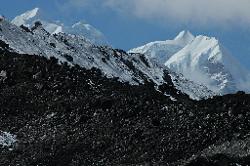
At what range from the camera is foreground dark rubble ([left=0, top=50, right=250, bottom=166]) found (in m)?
53.5

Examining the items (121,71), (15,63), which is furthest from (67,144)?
(121,71)

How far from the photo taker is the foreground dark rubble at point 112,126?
53500 mm

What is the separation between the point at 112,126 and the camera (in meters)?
61.6

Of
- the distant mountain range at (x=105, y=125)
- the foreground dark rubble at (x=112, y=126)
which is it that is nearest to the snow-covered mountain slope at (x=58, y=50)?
Result: the distant mountain range at (x=105, y=125)

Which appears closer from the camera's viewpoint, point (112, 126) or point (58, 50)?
point (112, 126)

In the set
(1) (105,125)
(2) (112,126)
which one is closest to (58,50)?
(1) (105,125)

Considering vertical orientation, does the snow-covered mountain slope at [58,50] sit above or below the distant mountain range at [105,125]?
above

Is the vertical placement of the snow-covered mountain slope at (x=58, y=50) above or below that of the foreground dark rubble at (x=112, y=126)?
above

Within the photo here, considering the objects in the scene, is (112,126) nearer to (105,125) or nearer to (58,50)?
(105,125)

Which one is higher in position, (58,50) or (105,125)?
(58,50)

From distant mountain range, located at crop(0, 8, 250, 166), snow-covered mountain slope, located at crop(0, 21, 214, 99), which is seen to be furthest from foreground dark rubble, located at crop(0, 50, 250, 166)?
snow-covered mountain slope, located at crop(0, 21, 214, 99)

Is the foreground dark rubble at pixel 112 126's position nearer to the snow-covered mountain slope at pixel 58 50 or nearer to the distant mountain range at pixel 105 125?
the distant mountain range at pixel 105 125

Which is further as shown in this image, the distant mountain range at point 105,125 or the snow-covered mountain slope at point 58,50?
the snow-covered mountain slope at point 58,50

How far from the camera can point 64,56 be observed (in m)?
169
